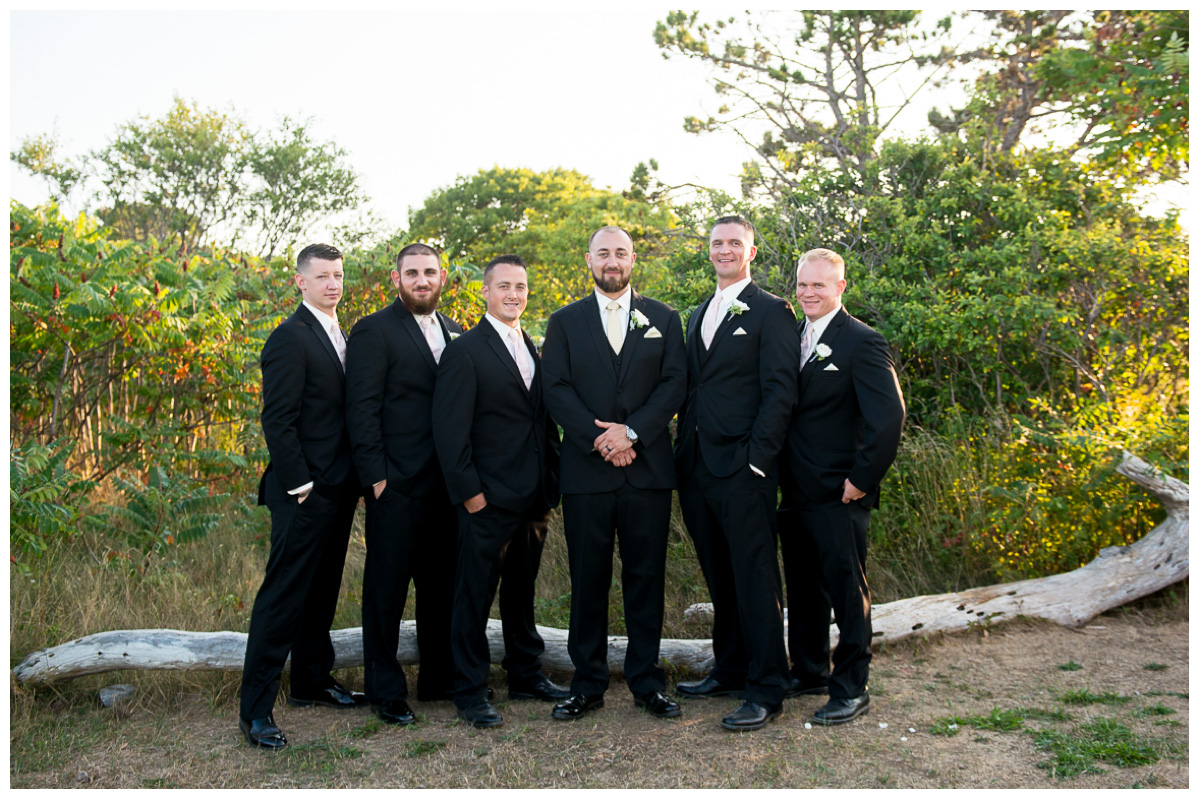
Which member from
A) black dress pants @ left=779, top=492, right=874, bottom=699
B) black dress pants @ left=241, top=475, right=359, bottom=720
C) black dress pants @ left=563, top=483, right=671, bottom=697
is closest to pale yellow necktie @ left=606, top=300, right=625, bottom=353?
black dress pants @ left=563, top=483, right=671, bottom=697

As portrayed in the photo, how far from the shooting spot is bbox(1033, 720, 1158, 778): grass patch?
13.8 ft

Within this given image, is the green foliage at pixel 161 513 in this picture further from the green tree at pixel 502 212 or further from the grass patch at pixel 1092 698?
the green tree at pixel 502 212

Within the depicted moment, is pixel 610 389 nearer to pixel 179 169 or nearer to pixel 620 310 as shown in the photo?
pixel 620 310

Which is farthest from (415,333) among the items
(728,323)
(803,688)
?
(803,688)

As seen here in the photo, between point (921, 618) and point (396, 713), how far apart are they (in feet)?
11.1

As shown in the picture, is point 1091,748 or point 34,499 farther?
point 34,499

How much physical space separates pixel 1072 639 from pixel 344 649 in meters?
4.67

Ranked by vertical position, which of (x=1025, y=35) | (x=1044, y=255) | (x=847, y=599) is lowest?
(x=847, y=599)

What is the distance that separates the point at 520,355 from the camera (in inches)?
198

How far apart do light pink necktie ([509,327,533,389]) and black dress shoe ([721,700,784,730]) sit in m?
2.00

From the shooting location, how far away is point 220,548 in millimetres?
7637

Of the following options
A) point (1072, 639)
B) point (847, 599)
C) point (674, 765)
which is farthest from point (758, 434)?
point (1072, 639)

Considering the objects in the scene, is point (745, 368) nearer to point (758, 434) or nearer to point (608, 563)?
point (758, 434)

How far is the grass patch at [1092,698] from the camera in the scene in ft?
16.5
